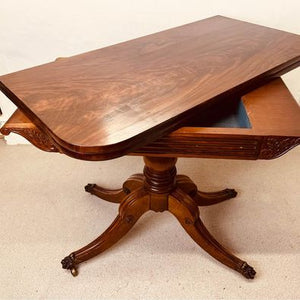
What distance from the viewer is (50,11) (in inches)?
45.4

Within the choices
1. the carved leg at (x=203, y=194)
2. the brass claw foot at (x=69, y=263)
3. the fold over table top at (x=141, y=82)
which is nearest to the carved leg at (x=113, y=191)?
the carved leg at (x=203, y=194)

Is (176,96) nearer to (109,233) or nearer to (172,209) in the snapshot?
(172,209)

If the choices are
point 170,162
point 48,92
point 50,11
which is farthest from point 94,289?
point 50,11

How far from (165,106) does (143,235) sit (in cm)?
61

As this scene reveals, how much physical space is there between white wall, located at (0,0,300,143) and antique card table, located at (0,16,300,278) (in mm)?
236

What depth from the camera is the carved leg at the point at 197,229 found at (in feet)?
2.88

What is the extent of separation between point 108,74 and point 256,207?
0.79m

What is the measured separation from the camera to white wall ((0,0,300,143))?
1133mm

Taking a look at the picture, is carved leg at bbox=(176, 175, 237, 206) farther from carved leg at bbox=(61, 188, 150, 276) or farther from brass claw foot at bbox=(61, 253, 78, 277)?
brass claw foot at bbox=(61, 253, 78, 277)

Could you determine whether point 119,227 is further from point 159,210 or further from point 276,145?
point 276,145

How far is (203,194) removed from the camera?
3.73ft

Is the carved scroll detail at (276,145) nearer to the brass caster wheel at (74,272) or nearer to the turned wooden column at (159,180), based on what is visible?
the turned wooden column at (159,180)

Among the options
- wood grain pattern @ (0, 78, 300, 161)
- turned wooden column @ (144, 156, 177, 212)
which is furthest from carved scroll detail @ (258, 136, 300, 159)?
turned wooden column @ (144, 156, 177, 212)

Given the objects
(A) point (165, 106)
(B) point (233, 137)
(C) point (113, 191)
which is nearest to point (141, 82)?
(A) point (165, 106)
